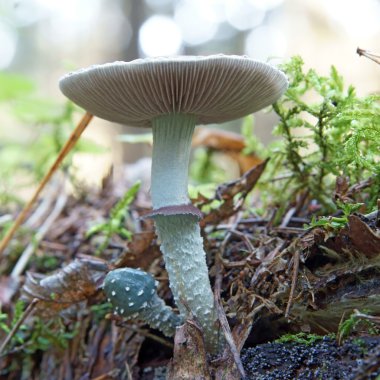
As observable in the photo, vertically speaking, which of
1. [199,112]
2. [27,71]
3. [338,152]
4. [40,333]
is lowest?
[40,333]

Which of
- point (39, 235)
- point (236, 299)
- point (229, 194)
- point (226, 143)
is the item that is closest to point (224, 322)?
point (236, 299)

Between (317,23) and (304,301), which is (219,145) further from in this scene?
(317,23)

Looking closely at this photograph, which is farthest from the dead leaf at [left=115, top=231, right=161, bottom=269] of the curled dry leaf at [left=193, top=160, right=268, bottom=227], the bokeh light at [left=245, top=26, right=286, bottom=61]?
the bokeh light at [left=245, top=26, right=286, bottom=61]

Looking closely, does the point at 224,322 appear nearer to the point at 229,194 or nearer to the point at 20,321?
the point at 229,194

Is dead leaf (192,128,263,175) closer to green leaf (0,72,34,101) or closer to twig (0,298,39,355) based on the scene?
green leaf (0,72,34,101)

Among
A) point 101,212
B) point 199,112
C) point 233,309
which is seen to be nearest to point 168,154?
point 199,112
